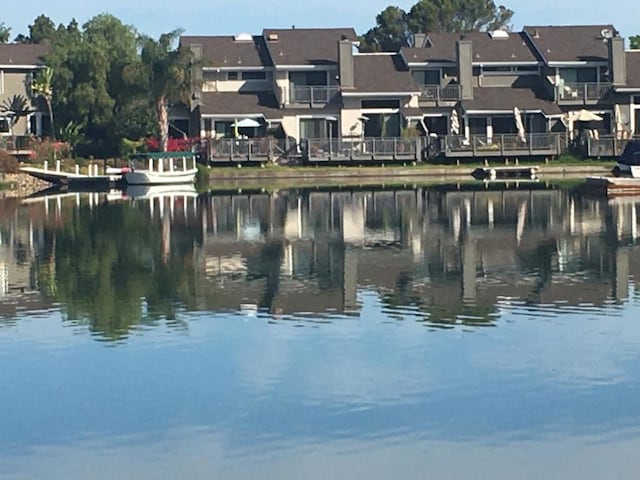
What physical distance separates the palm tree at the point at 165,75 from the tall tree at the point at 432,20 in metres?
48.5

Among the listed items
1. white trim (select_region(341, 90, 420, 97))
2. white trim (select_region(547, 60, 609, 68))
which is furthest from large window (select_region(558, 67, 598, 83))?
white trim (select_region(341, 90, 420, 97))

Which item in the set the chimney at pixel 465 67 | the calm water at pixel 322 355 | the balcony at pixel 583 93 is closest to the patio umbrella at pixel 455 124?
the chimney at pixel 465 67

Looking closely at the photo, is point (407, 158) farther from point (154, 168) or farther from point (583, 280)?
point (583, 280)

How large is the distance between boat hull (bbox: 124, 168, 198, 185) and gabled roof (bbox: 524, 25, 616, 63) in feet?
75.9

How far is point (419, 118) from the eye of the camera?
76.2m

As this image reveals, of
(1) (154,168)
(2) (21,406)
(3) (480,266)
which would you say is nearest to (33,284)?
(3) (480,266)

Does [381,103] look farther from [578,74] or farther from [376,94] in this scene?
[578,74]

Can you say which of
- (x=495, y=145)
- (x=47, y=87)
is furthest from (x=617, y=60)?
(x=47, y=87)

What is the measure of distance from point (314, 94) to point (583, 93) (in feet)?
49.2

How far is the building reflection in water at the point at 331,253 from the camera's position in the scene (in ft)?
84.6

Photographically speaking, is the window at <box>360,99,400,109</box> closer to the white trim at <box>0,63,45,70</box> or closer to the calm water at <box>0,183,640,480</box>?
the white trim at <box>0,63,45,70</box>

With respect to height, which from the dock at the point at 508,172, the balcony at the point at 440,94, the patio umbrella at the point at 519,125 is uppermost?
the balcony at the point at 440,94

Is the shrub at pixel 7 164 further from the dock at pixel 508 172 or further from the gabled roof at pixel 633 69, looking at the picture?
the gabled roof at pixel 633 69

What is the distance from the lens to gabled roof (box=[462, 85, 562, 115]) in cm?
7638
